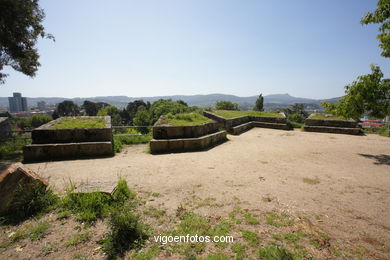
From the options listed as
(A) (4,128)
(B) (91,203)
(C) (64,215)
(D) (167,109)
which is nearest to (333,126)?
(B) (91,203)

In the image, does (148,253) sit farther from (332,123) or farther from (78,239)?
(332,123)

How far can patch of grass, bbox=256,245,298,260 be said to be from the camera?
215cm

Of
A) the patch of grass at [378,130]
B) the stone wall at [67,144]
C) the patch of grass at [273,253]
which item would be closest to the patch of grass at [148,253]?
the patch of grass at [273,253]

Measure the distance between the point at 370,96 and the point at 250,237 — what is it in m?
8.11

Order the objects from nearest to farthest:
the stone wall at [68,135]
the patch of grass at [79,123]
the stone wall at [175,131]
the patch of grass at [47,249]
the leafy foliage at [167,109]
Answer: the patch of grass at [47,249]
the stone wall at [68,135]
the patch of grass at [79,123]
the stone wall at [175,131]
the leafy foliage at [167,109]

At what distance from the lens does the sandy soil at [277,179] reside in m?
3.17

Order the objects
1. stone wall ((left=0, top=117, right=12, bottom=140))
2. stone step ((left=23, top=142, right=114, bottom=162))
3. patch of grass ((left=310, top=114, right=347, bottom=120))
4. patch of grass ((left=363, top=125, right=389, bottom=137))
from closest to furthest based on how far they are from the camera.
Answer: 1. stone step ((left=23, top=142, right=114, bottom=162))
2. patch of grass ((left=363, top=125, right=389, bottom=137))
3. stone wall ((left=0, top=117, right=12, bottom=140))
4. patch of grass ((left=310, top=114, right=347, bottom=120))

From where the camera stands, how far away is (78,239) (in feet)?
8.77

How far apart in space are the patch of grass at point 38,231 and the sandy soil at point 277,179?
1295mm

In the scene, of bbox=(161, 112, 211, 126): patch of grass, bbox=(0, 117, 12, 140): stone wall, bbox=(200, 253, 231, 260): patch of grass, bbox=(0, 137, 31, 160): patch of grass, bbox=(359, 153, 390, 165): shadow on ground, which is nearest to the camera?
bbox=(200, 253, 231, 260): patch of grass

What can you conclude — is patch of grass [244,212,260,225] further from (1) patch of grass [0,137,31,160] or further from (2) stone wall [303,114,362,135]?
(2) stone wall [303,114,362,135]

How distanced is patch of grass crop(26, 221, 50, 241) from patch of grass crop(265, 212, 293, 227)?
3740 millimetres

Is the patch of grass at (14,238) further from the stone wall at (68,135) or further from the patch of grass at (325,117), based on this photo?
the patch of grass at (325,117)

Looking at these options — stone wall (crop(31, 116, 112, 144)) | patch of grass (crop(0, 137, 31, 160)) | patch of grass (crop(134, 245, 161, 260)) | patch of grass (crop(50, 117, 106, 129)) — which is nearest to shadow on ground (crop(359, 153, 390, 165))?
patch of grass (crop(134, 245, 161, 260))
